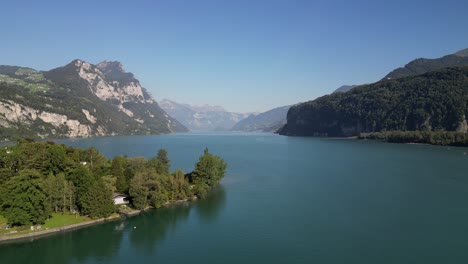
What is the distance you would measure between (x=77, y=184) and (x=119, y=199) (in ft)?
17.3

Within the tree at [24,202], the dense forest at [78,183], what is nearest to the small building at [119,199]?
the dense forest at [78,183]

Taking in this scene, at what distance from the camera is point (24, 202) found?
1416 inches

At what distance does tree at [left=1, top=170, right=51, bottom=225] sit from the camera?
117 ft

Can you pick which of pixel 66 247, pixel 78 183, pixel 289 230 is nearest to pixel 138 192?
pixel 78 183

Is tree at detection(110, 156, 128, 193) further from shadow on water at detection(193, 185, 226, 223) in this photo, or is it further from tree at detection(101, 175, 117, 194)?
shadow on water at detection(193, 185, 226, 223)

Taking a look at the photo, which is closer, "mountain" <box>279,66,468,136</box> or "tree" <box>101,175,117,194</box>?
"tree" <box>101,175,117,194</box>

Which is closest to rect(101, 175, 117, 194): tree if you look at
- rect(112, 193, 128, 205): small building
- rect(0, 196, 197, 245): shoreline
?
rect(112, 193, 128, 205): small building

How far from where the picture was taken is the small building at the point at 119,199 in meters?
44.1

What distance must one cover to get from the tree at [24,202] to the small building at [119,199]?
7697 mm

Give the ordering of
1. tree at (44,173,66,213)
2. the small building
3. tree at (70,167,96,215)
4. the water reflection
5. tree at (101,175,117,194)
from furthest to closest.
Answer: the small building
tree at (101,175,117,194)
tree at (70,167,96,215)
tree at (44,173,66,213)
the water reflection

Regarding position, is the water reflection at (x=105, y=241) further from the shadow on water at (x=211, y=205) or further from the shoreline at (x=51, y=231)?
the shoreline at (x=51, y=231)

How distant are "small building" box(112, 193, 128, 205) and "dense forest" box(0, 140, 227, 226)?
0.73 meters

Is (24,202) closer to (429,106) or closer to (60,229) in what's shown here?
(60,229)

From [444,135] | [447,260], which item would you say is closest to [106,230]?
[447,260]
